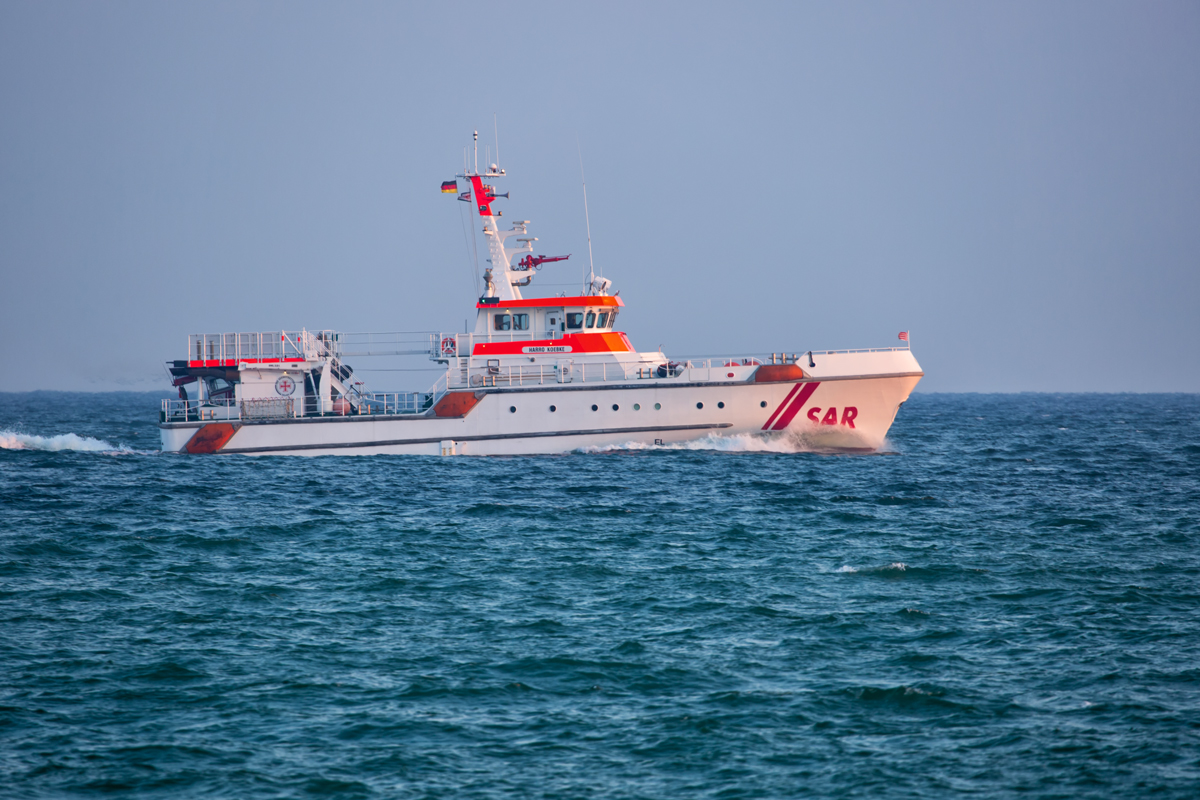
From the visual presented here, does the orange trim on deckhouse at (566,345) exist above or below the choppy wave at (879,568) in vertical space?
above

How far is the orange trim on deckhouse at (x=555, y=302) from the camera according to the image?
3026cm

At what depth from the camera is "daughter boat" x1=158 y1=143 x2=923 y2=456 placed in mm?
28625

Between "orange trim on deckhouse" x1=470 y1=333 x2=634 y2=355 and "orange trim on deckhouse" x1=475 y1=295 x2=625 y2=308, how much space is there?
1.05 meters

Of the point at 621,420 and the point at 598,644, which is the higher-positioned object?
the point at 621,420

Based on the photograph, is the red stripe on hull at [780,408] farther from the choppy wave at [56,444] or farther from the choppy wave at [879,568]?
the choppy wave at [56,444]

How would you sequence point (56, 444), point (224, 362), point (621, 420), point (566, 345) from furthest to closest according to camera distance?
point (56, 444) < point (566, 345) < point (224, 362) < point (621, 420)

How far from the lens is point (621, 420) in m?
28.8

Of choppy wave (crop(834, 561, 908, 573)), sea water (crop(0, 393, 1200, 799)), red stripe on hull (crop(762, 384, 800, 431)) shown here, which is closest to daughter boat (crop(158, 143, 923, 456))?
red stripe on hull (crop(762, 384, 800, 431))

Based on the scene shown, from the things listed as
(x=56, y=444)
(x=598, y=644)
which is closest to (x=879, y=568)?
(x=598, y=644)

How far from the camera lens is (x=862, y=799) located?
307 inches

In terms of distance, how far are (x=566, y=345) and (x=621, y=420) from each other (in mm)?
3257

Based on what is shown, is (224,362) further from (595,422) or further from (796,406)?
(796,406)

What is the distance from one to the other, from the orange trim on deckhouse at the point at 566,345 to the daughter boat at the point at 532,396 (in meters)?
0.05

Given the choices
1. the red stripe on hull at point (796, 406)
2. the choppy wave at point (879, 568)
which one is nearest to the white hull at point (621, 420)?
the red stripe on hull at point (796, 406)
